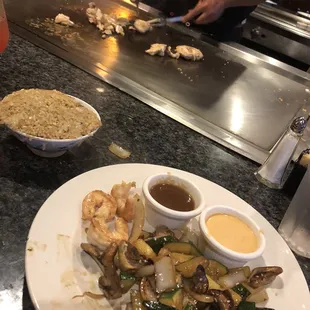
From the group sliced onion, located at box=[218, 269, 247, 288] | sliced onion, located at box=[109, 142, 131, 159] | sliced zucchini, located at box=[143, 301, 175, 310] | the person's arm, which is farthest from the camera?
the person's arm

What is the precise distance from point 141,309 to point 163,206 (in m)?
0.28

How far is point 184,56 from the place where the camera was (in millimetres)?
2100

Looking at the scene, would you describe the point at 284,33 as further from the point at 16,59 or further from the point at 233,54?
the point at 16,59

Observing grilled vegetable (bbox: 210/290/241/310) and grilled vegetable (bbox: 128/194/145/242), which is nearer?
grilled vegetable (bbox: 210/290/241/310)

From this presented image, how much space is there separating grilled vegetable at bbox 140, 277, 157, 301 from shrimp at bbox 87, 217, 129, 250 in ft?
0.34

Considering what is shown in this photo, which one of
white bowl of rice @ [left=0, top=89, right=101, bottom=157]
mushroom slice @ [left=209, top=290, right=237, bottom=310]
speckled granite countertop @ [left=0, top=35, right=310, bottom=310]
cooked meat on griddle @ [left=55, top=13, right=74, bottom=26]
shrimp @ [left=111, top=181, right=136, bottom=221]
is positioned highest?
white bowl of rice @ [left=0, top=89, right=101, bottom=157]

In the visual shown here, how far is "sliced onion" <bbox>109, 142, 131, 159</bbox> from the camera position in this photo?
4.54 ft

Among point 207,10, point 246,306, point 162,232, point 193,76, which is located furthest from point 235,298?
point 207,10

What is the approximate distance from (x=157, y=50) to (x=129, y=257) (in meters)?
1.33

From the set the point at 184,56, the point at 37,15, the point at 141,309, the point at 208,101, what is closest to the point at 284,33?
the point at 184,56

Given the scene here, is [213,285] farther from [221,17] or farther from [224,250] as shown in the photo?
[221,17]

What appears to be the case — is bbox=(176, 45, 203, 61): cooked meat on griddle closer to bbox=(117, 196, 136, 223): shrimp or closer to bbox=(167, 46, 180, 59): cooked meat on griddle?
bbox=(167, 46, 180, 59): cooked meat on griddle

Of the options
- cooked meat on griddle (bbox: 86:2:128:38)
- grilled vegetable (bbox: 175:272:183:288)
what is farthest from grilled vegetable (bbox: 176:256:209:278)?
cooked meat on griddle (bbox: 86:2:128:38)

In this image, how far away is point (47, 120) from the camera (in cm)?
119
